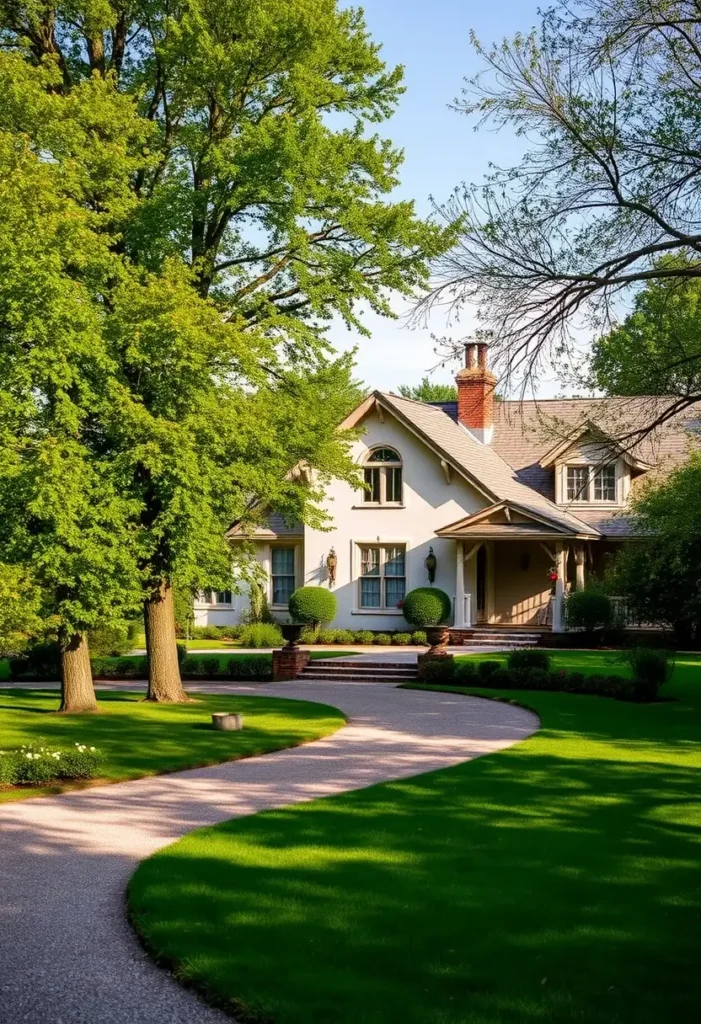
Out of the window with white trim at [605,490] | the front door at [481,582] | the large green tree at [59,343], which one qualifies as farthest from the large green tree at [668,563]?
the window with white trim at [605,490]

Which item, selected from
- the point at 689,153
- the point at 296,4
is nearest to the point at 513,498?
the point at 296,4

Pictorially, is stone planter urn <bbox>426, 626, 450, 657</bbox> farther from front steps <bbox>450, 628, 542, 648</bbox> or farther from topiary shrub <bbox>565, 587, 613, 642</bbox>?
topiary shrub <bbox>565, 587, 613, 642</bbox>

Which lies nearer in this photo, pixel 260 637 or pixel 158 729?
pixel 158 729

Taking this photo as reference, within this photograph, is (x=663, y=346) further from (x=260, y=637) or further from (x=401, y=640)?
(x=260, y=637)

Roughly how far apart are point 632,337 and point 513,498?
20552mm

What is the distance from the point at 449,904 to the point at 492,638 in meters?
26.5

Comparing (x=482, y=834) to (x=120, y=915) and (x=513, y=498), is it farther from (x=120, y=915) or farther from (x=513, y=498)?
(x=513, y=498)

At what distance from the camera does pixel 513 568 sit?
38.1m

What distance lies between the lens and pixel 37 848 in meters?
10.3

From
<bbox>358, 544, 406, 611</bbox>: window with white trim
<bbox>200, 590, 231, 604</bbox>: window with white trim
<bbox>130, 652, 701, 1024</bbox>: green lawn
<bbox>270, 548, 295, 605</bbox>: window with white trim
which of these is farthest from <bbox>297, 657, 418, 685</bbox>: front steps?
<bbox>130, 652, 701, 1024</bbox>: green lawn

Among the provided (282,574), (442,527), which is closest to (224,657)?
(282,574)

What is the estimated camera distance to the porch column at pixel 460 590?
3547cm

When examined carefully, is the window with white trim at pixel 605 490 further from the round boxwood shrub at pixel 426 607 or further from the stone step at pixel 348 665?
the stone step at pixel 348 665

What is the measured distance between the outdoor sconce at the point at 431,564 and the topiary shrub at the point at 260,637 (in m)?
5.04
